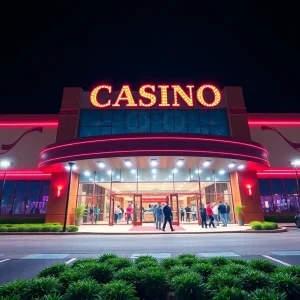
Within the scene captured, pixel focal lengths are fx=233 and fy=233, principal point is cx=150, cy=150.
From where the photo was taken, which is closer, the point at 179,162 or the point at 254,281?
the point at 254,281

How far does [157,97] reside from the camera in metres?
24.9

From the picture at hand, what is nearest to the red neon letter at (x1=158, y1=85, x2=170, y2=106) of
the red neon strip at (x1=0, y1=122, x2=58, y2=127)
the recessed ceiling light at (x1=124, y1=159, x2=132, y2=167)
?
the recessed ceiling light at (x1=124, y1=159, x2=132, y2=167)

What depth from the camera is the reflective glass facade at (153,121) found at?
23361mm

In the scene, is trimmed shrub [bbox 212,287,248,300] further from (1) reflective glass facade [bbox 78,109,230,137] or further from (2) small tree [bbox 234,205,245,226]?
(1) reflective glass facade [bbox 78,109,230,137]

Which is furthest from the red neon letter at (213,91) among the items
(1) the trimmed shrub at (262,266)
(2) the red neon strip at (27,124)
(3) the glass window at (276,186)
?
(1) the trimmed shrub at (262,266)

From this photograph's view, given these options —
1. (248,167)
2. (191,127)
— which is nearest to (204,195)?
(248,167)

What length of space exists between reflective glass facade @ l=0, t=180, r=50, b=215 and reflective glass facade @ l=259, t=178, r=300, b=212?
75.4 ft

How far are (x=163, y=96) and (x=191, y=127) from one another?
4248 millimetres

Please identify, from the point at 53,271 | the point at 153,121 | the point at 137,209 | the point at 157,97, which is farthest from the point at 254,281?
the point at 157,97

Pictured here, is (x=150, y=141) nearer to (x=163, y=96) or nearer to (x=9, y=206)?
(x=163, y=96)

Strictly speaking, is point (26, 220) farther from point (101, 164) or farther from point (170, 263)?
point (170, 263)

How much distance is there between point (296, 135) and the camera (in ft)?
83.2

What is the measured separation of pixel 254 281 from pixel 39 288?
3331mm

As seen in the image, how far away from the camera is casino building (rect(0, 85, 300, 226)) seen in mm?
20866
